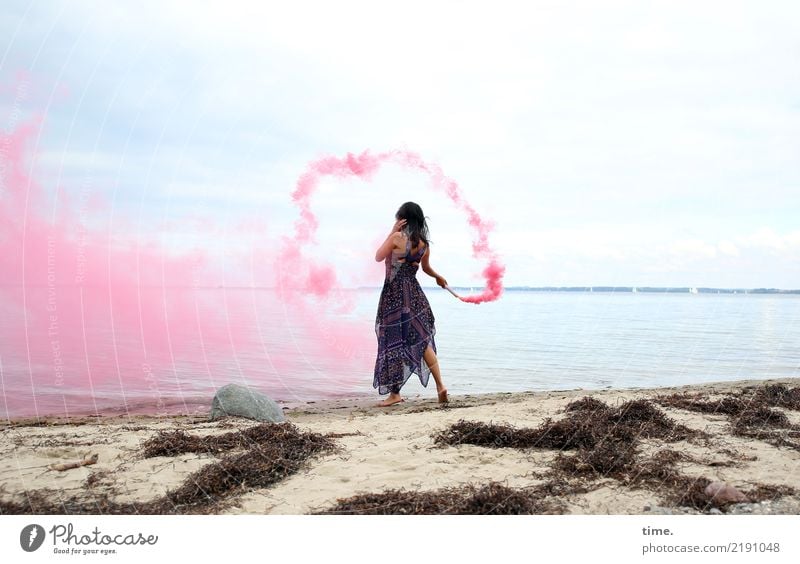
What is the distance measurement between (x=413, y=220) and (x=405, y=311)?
1.21 meters

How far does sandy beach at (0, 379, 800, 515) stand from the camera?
13.6 ft

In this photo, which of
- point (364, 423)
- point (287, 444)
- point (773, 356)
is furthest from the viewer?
point (773, 356)

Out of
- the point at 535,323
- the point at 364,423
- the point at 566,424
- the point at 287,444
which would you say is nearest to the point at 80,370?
the point at 364,423

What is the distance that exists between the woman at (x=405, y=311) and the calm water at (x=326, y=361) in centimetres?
116

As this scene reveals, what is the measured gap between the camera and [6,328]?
17766 mm

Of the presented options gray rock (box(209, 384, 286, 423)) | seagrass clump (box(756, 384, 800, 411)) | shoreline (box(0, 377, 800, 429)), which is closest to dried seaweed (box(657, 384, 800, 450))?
seagrass clump (box(756, 384, 800, 411))

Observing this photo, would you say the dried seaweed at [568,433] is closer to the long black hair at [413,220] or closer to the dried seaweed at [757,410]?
the dried seaweed at [757,410]

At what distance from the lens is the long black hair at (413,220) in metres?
8.33

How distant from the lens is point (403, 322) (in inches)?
Result: 333

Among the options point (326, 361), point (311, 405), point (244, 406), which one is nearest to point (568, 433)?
point (244, 406)

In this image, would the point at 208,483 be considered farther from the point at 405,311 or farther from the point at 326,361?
the point at 326,361

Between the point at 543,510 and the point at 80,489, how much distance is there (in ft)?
10.4

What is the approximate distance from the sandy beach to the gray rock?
958mm
